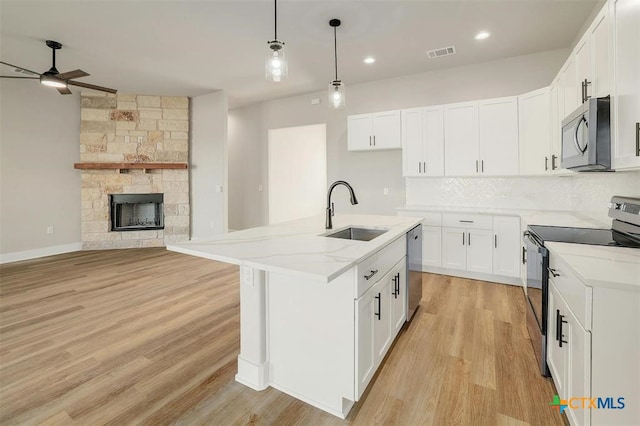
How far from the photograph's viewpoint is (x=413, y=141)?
443cm

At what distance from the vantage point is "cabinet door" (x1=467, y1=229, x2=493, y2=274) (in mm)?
3785

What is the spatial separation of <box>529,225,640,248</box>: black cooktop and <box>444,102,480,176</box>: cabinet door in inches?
72.9

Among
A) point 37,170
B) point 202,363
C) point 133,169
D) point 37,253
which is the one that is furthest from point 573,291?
point 37,170

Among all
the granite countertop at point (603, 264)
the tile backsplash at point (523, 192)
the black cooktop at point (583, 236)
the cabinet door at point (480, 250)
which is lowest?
the cabinet door at point (480, 250)

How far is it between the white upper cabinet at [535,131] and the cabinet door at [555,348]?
2.25 m

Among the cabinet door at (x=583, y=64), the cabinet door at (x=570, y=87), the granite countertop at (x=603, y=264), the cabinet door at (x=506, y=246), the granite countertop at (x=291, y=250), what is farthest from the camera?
the cabinet door at (x=506, y=246)

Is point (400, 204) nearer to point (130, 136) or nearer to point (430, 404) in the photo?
point (430, 404)

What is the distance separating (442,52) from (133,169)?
5926 mm

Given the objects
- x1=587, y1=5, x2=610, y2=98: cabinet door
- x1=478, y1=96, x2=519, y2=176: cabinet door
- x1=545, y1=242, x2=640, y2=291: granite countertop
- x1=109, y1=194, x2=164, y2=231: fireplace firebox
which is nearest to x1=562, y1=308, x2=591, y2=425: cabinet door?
x1=545, y1=242, x2=640, y2=291: granite countertop

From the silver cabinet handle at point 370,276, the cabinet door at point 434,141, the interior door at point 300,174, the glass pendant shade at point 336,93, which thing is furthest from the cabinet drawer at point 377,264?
the interior door at point 300,174

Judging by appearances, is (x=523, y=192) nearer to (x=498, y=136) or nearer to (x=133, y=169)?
(x=498, y=136)

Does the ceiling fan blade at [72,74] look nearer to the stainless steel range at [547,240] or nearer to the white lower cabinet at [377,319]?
the white lower cabinet at [377,319]

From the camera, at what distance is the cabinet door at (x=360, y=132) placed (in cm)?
476

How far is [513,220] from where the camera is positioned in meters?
3.64
